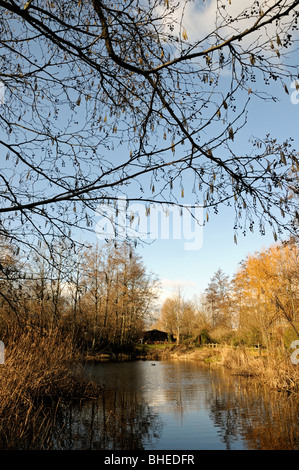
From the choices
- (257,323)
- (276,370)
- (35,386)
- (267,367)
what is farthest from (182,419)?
(257,323)

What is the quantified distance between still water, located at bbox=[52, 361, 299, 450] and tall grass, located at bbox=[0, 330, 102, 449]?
0.51 meters

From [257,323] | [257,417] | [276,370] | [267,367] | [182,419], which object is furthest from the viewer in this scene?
[257,323]

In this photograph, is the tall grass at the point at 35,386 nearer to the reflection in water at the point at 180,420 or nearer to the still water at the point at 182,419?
the reflection in water at the point at 180,420

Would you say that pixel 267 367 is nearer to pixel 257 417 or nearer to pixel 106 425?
pixel 257 417

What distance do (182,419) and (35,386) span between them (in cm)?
391

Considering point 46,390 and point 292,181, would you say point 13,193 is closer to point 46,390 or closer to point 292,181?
point 292,181

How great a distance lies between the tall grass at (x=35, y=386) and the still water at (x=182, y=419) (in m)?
0.51

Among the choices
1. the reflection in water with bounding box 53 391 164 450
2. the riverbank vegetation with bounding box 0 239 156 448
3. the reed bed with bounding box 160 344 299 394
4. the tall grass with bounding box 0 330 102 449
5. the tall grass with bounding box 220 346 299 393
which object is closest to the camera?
the riverbank vegetation with bounding box 0 239 156 448

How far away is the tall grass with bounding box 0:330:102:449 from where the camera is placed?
7035mm

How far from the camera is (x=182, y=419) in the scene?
9000mm

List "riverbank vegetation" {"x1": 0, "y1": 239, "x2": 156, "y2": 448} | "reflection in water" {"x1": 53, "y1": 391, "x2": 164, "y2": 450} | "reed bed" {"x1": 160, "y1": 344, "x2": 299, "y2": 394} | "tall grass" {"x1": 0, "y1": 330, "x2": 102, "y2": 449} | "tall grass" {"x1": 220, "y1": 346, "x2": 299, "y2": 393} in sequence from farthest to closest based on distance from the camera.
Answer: "reed bed" {"x1": 160, "y1": 344, "x2": 299, "y2": 394} < "tall grass" {"x1": 220, "y1": 346, "x2": 299, "y2": 393} < "tall grass" {"x1": 0, "y1": 330, "x2": 102, "y2": 449} < "reflection in water" {"x1": 53, "y1": 391, "x2": 164, "y2": 450} < "riverbank vegetation" {"x1": 0, "y1": 239, "x2": 156, "y2": 448}

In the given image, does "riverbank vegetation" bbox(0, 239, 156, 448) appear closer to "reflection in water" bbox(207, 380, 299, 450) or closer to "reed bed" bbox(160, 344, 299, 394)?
"reflection in water" bbox(207, 380, 299, 450)

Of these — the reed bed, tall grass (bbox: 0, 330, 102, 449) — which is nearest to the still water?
tall grass (bbox: 0, 330, 102, 449)
